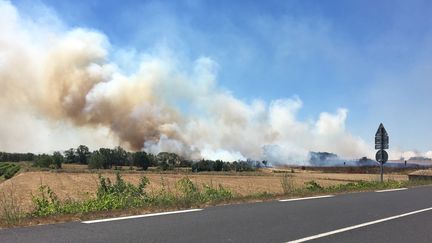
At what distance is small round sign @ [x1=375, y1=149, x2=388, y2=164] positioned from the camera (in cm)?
2875

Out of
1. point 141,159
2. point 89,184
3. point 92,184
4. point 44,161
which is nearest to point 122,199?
point 92,184

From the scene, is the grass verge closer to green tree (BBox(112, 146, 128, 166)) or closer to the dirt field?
the dirt field

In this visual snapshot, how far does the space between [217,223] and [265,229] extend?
103cm

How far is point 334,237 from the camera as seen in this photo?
8117 millimetres

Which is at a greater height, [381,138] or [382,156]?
[381,138]

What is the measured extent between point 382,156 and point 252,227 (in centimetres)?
2212

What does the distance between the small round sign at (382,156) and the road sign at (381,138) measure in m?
0.32

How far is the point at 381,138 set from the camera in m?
29.2

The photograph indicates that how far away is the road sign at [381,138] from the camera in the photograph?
29172 millimetres

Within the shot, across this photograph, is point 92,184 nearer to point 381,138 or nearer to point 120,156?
point 381,138

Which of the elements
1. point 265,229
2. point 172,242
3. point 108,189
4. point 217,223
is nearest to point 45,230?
point 172,242

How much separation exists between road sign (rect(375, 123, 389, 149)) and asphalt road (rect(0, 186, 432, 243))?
17.5 metres

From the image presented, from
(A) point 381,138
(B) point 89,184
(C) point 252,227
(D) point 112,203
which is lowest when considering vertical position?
(B) point 89,184

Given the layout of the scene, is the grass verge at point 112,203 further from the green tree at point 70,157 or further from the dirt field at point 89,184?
the green tree at point 70,157
